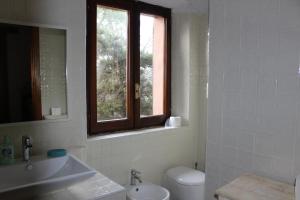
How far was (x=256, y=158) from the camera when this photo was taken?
1346mm

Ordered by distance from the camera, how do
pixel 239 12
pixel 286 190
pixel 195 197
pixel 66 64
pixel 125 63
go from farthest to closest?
pixel 125 63 < pixel 195 197 < pixel 66 64 < pixel 239 12 < pixel 286 190

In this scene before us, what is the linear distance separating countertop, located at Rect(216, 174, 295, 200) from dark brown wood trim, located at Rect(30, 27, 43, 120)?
111 centimetres

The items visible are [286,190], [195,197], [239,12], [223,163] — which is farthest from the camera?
[195,197]

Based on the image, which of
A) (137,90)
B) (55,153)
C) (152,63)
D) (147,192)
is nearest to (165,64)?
(152,63)

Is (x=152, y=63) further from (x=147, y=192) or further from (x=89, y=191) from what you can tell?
(x=89, y=191)

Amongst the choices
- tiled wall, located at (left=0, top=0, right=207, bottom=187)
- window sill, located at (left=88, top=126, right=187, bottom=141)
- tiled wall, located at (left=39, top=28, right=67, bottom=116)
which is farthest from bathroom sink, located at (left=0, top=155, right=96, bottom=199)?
window sill, located at (left=88, top=126, right=187, bottom=141)

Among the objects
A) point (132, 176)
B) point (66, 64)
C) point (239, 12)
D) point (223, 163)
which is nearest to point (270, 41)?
point (239, 12)

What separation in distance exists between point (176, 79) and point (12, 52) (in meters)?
1.53

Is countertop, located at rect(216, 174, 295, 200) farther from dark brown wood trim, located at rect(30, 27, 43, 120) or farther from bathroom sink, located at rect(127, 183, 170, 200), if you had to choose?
dark brown wood trim, located at rect(30, 27, 43, 120)

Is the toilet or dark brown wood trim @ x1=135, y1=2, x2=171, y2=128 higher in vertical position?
dark brown wood trim @ x1=135, y1=2, x2=171, y2=128

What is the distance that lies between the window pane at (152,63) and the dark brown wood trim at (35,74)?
3.33 feet

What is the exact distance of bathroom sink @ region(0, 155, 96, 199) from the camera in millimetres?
1110

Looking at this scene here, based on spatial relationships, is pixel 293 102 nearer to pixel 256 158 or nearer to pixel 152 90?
pixel 256 158

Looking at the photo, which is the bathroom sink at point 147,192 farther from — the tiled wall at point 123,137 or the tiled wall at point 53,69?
the tiled wall at point 53,69
